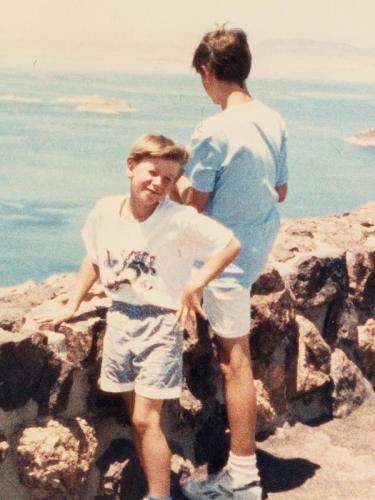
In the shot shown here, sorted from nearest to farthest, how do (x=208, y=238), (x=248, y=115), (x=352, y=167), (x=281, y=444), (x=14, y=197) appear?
(x=208, y=238) < (x=248, y=115) < (x=281, y=444) < (x=352, y=167) < (x=14, y=197)

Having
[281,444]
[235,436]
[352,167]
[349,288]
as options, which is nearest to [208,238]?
[235,436]

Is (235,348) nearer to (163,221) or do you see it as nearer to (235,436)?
(235,436)

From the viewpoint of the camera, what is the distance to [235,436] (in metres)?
3.31

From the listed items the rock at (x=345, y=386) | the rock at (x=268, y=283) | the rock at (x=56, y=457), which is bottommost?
the rock at (x=345, y=386)

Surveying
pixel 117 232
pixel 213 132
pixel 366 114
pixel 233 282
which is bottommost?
pixel 366 114

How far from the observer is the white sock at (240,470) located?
10.9 ft

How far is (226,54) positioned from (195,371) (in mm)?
1099

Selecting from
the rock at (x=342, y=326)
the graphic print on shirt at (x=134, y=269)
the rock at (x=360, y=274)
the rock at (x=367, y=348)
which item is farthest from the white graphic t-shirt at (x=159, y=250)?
the rock at (x=367, y=348)

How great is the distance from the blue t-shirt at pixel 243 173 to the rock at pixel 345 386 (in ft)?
3.76

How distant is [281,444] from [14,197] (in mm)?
40663

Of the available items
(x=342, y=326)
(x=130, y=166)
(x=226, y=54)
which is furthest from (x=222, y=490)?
(x=226, y=54)

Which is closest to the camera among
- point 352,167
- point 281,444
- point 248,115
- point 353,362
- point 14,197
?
point 248,115

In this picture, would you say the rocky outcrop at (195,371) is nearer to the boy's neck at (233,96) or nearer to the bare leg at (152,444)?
the bare leg at (152,444)

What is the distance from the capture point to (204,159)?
3111 mm
